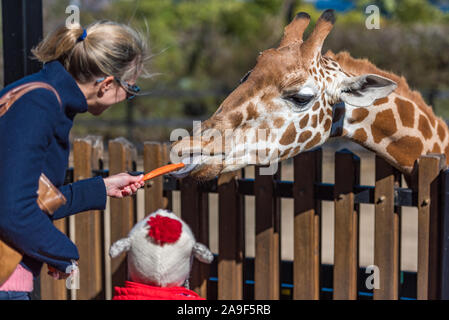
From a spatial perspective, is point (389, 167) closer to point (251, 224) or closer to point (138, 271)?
point (138, 271)

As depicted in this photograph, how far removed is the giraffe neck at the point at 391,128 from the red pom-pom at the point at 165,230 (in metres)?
0.99

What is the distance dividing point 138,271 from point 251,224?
13.7 ft

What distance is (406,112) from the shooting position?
3.30 meters

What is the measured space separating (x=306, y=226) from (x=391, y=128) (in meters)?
0.77

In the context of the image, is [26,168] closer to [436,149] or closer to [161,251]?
[161,251]

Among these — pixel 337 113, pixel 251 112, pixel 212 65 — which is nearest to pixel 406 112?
pixel 337 113

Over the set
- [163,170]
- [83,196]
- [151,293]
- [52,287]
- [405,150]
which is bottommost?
[52,287]

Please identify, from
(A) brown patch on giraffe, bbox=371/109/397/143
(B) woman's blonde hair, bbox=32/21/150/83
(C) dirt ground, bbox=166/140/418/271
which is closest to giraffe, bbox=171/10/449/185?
(A) brown patch on giraffe, bbox=371/109/397/143

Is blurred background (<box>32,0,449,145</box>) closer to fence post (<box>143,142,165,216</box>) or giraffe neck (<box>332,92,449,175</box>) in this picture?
fence post (<box>143,142,165,216</box>)

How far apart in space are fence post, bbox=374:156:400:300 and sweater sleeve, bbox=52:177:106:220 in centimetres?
161

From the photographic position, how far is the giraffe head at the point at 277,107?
2.95 metres

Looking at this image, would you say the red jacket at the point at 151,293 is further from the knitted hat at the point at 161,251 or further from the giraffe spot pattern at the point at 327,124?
the giraffe spot pattern at the point at 327,124

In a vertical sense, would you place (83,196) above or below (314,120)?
below
